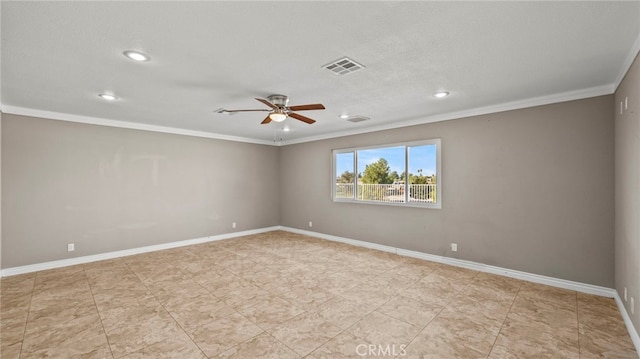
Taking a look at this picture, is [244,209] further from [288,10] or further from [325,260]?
[288,10]

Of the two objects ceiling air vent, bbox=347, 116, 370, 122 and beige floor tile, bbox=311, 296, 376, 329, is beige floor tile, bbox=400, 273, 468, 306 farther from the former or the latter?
ceiling air vent, bbox=347, 116, 370, 122

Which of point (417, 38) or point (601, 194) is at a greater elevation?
point (417, 38)

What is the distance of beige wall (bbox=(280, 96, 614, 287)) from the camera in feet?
11.1

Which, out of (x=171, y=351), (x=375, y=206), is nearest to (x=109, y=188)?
(x=171, y=351)

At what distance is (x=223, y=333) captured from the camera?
2541mm

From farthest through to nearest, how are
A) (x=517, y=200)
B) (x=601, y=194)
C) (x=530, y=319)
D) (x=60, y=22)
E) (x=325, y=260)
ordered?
1. (x=325, y=260)
2. (x=517, y=200)
3. (x=601, y=194)
4. (x=530, y=319)
5. (x=60, y=22)

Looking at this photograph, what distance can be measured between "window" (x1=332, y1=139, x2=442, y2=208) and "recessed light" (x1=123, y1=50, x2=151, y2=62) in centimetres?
428

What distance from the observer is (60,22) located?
1930mm

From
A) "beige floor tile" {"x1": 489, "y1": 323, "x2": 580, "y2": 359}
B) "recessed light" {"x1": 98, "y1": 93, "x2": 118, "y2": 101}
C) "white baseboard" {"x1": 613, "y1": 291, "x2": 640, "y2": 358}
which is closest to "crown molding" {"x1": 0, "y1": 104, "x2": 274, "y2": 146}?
"recessed light" {"x1": 98, "y1": 93, "x2": 118, "y2": 101}

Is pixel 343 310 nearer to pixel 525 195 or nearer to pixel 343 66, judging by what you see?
pixel 343 66

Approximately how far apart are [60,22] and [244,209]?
5.48 meters

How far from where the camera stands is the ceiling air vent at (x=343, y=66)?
2.58 meters

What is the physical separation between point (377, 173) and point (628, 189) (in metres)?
3.72

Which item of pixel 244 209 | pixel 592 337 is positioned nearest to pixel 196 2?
pixel 592 337
